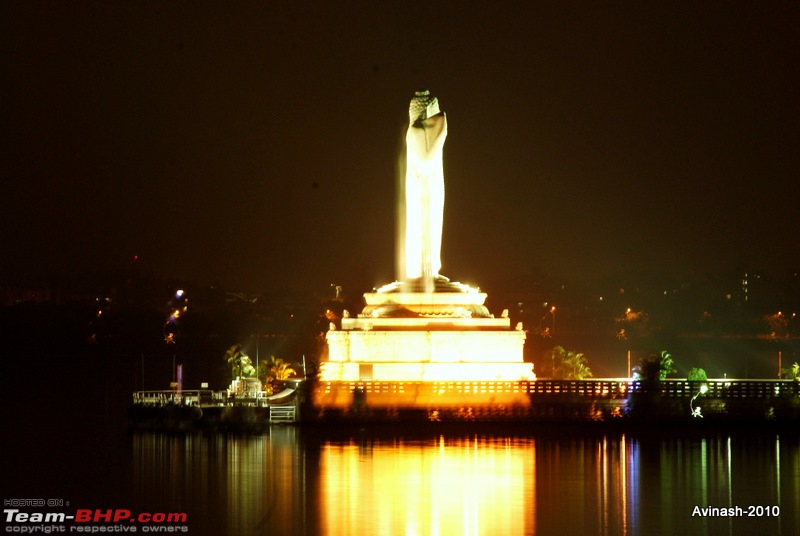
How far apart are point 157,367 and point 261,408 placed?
48.6 meters

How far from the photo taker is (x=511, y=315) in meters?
72.6

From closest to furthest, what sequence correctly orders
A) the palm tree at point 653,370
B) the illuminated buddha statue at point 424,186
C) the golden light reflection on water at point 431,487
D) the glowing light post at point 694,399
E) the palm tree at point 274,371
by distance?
1. the golden light reflection on water at point 431,487
2. the glowing light post at point 694,399
3. the palm tree at point 653,370
4. the illuminated buddha statue at point 424,186
5. the palm tree at point 274,371

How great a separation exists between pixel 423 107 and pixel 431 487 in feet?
50.5

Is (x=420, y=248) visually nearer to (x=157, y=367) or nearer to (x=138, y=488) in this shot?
(x=138, y=488)

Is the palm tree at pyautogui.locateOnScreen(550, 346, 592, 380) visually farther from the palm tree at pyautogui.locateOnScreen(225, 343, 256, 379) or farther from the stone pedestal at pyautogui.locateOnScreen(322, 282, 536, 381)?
→ the palm tree at pyautogui.locateOnScreen(225, 343, 256, 379)

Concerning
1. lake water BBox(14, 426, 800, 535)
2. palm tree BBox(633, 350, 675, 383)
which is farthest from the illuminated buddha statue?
lake water BBox(14, 426, 800, 535)

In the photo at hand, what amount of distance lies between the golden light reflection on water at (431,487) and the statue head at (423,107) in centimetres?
964

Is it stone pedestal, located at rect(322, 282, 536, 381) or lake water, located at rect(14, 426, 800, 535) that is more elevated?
stone pedestal, located at rect(322, 282, 536, 381)

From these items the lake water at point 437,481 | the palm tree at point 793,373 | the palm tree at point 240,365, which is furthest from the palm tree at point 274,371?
the palm tree at point 793,373

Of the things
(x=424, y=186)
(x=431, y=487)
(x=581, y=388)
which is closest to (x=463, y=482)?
(x=431, y=487)

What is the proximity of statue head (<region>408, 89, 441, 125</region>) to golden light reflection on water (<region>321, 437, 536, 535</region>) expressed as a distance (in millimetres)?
9640

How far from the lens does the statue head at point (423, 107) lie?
4053cm

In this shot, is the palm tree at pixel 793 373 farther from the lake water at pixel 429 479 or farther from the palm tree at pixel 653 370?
the lake water at pixel 429 479

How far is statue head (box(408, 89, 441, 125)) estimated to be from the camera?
4053 centimetres
